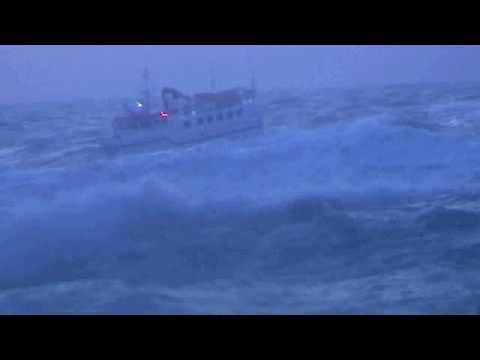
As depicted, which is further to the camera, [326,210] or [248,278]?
[326,210]

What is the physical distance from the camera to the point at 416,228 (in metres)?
4.48
